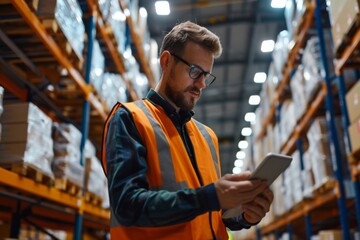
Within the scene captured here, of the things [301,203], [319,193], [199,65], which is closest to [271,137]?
[301,203]

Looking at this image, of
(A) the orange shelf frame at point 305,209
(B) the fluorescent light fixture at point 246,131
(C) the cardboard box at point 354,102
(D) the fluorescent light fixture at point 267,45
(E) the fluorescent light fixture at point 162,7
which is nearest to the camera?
(C) the cardboard box at point 354,102

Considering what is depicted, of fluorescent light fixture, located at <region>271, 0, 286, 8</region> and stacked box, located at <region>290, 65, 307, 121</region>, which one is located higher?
fluorescent light fixture, located at <region>271, 0, 286, 8</region>

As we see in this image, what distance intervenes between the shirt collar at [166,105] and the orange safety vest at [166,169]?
0.10 feet

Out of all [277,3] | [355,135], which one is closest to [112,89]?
[355,135]

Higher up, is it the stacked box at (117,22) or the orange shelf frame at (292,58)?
the stacked box at (117,22)

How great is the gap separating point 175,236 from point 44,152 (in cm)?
230

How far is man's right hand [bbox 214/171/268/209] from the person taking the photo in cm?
141

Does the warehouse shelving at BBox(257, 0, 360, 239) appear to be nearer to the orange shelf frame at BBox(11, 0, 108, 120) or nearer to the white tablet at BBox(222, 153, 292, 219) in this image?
the white tablet at BBox(222, 153, 292, 219)

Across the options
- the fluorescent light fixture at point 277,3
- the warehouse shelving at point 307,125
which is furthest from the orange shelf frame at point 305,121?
the fluorescent light fixture at point 277,3

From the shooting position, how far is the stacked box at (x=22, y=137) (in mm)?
3160

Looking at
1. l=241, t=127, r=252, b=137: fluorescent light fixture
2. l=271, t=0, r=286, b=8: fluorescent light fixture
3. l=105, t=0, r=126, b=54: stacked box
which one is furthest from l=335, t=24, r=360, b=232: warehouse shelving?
l=241, t=127, r=252, b=137: fluorescent light fixture

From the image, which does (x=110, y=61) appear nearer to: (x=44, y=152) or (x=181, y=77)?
(x=44, y=152)

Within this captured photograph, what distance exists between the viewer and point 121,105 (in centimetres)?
177

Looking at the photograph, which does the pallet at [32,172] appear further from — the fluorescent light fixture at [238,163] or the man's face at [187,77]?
the fluorescent light fixture at [238,163]
